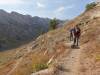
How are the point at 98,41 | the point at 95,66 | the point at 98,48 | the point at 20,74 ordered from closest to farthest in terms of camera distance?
1. the point at 95,66
2. the point at 20,74
3. the point at 98,48
4. the point at 98,41

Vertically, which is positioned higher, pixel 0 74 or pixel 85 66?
pixel 85 66

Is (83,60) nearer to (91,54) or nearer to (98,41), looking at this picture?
(91,54)

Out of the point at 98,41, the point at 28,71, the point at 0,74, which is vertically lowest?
the point at 0,74

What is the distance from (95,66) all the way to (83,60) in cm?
269

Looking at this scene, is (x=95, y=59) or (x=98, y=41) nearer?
(x=95, y=59)

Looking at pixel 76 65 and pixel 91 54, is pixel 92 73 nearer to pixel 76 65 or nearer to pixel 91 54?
pixel 76 65

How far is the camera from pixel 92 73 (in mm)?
17469

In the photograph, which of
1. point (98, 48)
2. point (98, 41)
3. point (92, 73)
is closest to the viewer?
point (92, 73)

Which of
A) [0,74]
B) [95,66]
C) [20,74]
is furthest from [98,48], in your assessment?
[0,74]

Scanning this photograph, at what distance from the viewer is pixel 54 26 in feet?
328

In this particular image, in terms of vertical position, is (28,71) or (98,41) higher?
(98,41)

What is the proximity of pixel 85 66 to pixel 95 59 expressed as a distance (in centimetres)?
122

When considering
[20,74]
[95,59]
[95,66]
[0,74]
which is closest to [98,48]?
[95,59]

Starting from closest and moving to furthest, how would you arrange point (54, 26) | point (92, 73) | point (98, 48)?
point (92, 73) < point (98, 48) < point (54, 26)
